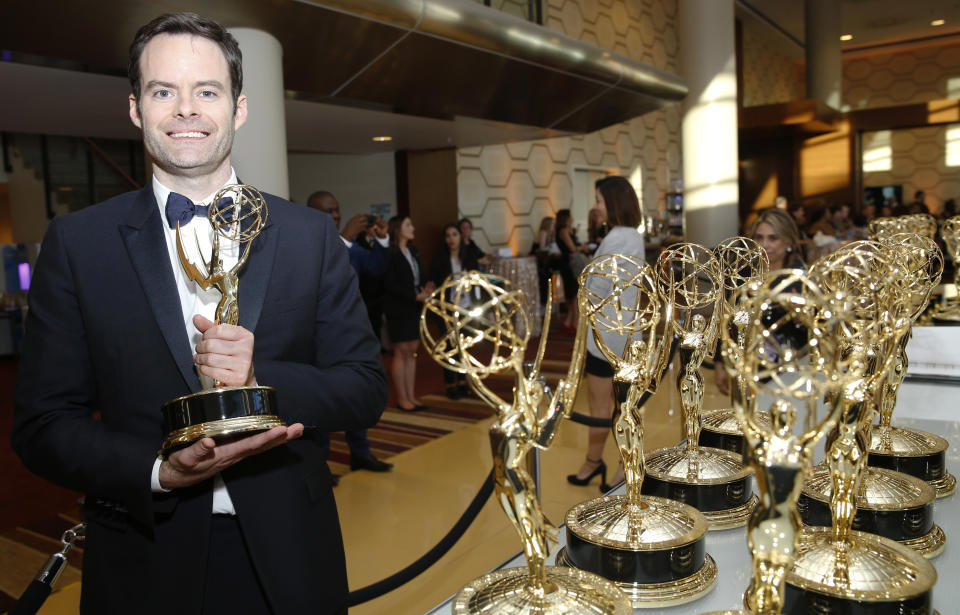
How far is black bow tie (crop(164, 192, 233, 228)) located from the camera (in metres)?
1.28

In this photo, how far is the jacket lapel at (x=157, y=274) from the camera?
1.26 meters

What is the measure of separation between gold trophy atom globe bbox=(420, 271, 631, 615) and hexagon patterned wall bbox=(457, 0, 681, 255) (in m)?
7.71

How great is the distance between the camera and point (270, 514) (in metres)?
1.30

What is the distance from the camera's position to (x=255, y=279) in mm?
1339

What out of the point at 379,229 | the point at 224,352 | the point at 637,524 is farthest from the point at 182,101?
the point at 379,229

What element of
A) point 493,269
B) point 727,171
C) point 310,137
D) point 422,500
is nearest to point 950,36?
point 727,171

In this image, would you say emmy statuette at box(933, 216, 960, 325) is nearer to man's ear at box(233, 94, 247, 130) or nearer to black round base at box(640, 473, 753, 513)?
black round base at box(640, 473, 753, 513)

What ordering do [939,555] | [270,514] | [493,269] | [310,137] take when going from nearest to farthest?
[939,555], [270,514], [310,137], [493,269]

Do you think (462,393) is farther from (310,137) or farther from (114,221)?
(114,221)

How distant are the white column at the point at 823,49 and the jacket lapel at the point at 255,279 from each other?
693 inches

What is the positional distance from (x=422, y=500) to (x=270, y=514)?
8.93ft

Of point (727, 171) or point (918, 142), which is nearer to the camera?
point (727, 171)

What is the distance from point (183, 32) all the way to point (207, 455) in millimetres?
723

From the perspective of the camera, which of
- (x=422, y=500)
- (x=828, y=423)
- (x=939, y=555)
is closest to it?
(x=828, y=423)
